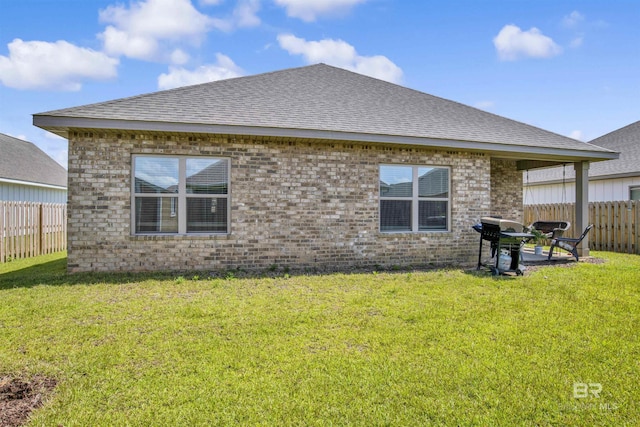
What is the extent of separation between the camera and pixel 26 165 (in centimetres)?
1723

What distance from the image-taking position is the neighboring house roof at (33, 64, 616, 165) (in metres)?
7.55

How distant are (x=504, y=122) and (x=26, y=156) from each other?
68.4 ft

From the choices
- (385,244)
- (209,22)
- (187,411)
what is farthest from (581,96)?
(187,411)

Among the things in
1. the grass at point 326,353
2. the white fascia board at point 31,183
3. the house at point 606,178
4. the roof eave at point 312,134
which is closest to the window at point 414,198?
the roof eave at point 312,134

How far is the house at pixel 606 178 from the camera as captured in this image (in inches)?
571

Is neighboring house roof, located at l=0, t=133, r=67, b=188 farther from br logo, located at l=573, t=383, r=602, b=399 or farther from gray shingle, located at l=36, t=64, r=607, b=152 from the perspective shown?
br logo, located at l=573, t=383, r=602, b=399

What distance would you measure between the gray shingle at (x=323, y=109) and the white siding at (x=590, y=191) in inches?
235

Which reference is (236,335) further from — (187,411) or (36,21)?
(36,21)

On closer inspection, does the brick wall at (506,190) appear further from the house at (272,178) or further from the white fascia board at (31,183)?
the white fascia board at (31,183)

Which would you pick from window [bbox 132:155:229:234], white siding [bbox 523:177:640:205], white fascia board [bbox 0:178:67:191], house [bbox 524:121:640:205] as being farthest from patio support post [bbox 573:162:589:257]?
white fascia board [bbox 0:178:67:191]

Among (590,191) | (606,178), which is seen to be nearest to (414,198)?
(606,178)

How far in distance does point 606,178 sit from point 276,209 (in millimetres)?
14037

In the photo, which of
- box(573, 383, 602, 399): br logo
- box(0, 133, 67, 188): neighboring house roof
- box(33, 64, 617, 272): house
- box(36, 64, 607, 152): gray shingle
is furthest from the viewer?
box(0, 133, 67, 188): neighboring house roof

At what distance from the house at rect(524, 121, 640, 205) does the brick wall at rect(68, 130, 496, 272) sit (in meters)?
7.37
